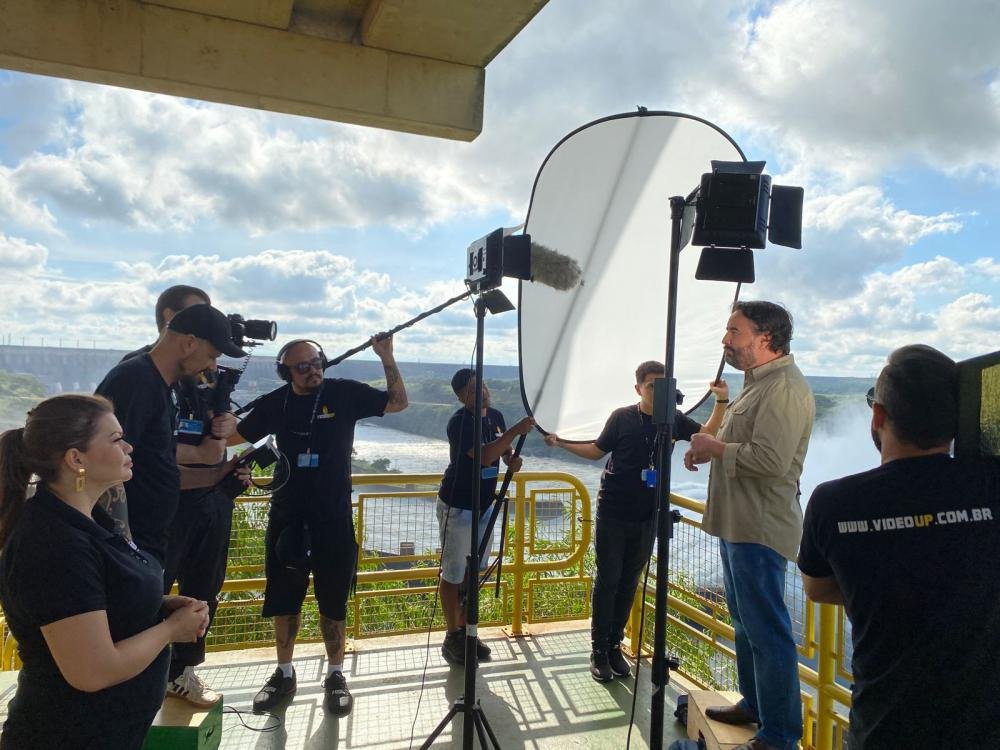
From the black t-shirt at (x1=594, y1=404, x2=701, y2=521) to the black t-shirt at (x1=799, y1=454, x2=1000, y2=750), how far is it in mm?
2311

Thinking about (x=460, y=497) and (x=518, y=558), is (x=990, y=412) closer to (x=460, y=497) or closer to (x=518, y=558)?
(x=460, y=497)

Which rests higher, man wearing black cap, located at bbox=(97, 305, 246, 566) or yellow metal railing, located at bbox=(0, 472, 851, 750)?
man wearing black cap, located at bbox=(97, 305, 246, 566)

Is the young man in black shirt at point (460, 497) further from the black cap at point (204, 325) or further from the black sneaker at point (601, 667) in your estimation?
the black cap at point (204, 325)

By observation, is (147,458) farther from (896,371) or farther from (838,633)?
(838,633)

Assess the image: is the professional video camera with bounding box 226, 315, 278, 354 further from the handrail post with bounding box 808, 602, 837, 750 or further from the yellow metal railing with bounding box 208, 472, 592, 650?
the handrail post with bounding box 808, 602, 837, 750

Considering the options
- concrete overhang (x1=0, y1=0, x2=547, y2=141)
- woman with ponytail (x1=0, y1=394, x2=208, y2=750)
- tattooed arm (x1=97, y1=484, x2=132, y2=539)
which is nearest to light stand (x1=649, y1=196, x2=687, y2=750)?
woman with ponytail (x1=0, y1=394, x2=208, y2=750)

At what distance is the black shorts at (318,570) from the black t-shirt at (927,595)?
99.0 inches

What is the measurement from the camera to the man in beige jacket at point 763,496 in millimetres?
2477

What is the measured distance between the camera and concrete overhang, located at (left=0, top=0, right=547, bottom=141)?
12.1 ft

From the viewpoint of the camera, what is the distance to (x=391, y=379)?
344cm

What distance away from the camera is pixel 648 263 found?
3.03 meters

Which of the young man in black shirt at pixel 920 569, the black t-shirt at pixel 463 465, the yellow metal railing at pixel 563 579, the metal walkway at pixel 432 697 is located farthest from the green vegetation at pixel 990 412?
the black t-shirt at pixel 463 465

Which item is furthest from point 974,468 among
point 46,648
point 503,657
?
point 503,657

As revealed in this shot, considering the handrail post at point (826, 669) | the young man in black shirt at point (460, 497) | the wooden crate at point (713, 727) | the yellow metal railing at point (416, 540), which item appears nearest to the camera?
the wooden crate at point (713, 727)
